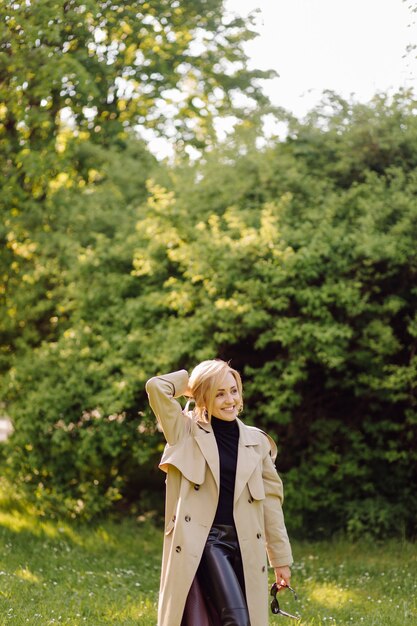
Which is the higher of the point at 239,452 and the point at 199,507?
the point at 239,452

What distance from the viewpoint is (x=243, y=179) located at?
9.39 metres

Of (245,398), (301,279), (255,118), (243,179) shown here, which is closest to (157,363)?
(245,398)

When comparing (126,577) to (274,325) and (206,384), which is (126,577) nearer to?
(274,325)

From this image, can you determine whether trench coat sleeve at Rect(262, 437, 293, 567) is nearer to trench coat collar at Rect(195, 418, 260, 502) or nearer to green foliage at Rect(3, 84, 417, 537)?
trench coat collar at Rect(195, 418, 260, 502)

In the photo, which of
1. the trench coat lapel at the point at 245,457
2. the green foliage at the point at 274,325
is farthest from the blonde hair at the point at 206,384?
the green foliage at the point at 274,325

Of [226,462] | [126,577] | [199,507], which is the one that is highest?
[226,462]

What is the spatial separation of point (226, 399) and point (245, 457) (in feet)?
1.01

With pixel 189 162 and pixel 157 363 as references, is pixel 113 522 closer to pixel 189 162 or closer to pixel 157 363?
pixel 157 363

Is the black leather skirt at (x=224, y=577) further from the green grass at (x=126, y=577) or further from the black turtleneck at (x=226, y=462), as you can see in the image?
the green grass at (x=126, y=577)

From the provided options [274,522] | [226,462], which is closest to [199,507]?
[226,462]

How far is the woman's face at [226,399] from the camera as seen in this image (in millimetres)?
4195

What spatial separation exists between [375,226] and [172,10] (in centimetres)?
415

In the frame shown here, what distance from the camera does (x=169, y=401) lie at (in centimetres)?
412

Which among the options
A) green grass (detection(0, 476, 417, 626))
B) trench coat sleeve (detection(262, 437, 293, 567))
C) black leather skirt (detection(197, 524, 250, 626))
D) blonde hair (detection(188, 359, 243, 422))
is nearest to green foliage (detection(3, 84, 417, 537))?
green grass (detection(0, 476, 417, 626))
